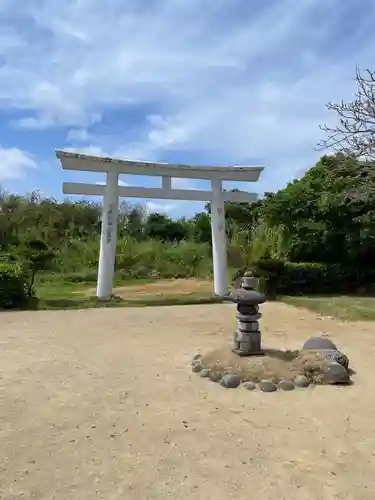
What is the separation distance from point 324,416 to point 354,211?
8.64m

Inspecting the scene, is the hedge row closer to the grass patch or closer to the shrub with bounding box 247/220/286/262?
the grass patch

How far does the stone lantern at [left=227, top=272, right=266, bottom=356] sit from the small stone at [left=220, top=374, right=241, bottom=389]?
0.59m

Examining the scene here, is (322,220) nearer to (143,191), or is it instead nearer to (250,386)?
(143,191)

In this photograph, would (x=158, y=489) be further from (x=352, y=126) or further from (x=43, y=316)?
(x=43, y=316)

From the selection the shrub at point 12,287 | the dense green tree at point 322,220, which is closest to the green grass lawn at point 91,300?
the shrub at point 12,287

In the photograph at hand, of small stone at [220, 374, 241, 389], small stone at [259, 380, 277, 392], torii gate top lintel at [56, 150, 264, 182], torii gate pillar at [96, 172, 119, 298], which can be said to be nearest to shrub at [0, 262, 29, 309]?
torii gate pillar at [96, 172, 119, 298]

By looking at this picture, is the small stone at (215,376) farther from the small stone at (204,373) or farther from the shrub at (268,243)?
the shrub at (268,243)

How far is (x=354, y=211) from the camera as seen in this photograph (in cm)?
1134

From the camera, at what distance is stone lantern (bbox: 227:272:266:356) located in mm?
4766

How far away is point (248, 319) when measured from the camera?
15.9 feet

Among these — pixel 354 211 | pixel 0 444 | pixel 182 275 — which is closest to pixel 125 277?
pixel 182 275

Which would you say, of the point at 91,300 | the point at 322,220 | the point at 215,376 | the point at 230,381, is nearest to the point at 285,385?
the point at 230,381

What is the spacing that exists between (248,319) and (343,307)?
4148 mm

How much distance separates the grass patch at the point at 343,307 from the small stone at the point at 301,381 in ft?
13.2
